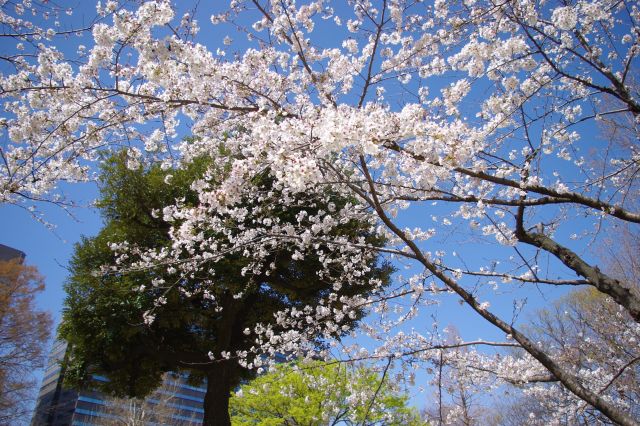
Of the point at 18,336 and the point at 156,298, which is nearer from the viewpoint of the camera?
the point at 156,298

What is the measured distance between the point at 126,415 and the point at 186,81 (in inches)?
745

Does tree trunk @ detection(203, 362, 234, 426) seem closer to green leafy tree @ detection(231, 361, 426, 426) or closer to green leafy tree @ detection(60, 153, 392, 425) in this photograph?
green leafy tree @ detection(60, 153, 392, 425)

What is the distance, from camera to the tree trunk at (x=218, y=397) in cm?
834

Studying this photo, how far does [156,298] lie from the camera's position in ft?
29.0

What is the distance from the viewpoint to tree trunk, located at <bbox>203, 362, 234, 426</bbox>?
834 centimetres

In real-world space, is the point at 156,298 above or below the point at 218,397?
above

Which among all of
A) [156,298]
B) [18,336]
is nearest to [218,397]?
[156,298]

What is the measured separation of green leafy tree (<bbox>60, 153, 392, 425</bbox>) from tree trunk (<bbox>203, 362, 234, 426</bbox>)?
20 mm

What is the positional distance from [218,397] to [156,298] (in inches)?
102

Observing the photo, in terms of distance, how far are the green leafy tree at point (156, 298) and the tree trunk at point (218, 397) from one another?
2cm

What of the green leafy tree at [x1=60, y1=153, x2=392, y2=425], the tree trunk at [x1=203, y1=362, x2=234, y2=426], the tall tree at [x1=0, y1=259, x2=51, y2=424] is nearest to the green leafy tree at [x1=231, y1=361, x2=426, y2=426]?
the tree trunk at [x1=203, y1=362, x2=234, y2=426]

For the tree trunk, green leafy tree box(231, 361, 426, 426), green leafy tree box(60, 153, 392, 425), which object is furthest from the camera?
green leafy tree box(231, 361, 426, 426)

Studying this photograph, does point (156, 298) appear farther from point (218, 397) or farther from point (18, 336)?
point (18, 336)

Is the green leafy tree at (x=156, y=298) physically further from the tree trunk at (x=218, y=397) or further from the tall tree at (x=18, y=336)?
the tall tree at (x=18, y=336)
